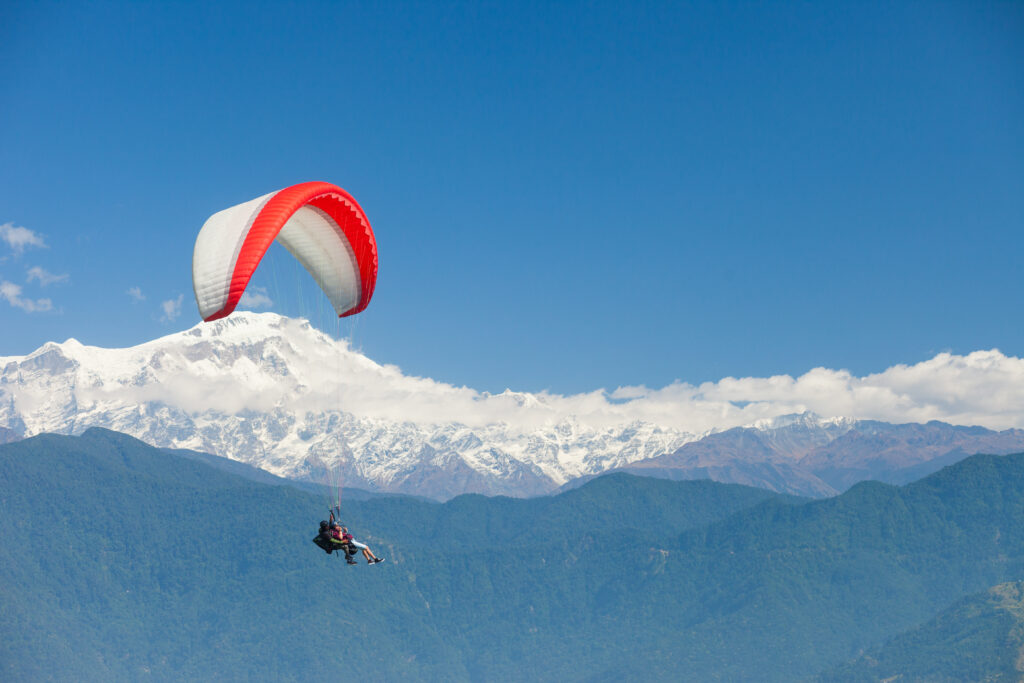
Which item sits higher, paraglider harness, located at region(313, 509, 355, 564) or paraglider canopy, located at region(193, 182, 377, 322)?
paraglider canopy, located at region(193, 182, 377, 322)

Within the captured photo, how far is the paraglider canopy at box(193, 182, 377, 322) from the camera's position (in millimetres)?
52000

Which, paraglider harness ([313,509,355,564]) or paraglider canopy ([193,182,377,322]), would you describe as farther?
paraglider harness ([313,509,355,564])

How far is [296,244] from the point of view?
67.0m

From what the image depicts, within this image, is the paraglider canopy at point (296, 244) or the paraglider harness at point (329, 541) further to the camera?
the paraglider harness at point (329, 541)

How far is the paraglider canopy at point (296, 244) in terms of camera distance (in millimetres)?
52000

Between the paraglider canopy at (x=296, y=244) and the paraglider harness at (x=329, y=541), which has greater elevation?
the paraglider canopy at (x=296, y=244)

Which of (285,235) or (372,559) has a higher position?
(285,235)

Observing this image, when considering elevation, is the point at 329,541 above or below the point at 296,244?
below

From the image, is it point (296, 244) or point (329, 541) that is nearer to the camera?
point (329, 541)

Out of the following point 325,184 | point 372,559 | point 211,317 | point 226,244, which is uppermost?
point 325,184

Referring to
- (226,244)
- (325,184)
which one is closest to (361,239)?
(325,184)

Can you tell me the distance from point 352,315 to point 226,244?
15.1 meters

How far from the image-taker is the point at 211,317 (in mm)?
51781

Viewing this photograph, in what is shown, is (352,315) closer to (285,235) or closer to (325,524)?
(285,235)
